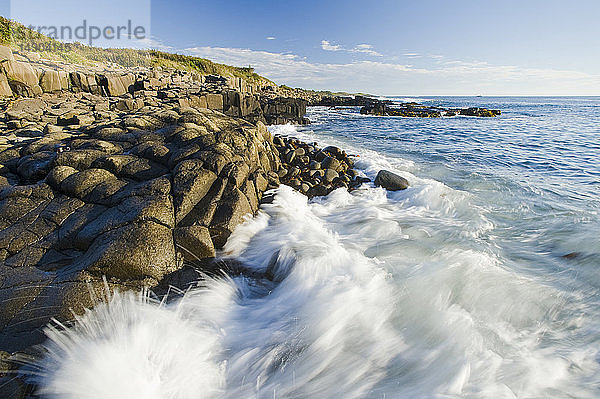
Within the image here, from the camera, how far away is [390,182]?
804cm

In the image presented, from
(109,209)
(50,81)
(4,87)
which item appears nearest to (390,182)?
(109,209)

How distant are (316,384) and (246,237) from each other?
2.60 m

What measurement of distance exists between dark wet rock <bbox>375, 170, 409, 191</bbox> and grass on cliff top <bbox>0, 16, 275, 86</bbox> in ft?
88.9

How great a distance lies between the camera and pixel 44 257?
11.7ft

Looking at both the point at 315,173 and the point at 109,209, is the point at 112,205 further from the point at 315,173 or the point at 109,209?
the point at 315,173

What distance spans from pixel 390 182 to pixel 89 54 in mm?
42575

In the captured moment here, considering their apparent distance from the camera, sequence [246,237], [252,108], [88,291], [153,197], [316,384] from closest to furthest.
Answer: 1. [316,384]
2. [88,291]
3. [153,197]
4. [246,237]
5. [252,108]

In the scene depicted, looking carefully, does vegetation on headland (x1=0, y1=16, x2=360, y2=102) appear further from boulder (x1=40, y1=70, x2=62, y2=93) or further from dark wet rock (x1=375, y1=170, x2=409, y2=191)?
dark wet rock (x1=375, y1=170, x2=409, y2=191)

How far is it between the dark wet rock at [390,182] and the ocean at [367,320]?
2.09m

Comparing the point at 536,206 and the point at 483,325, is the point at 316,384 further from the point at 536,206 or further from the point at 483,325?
the point at 536,206

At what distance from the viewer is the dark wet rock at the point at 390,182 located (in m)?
7.94

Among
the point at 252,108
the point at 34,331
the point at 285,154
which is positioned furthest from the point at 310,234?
the point at 252,108

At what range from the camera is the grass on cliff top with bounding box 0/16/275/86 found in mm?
24125

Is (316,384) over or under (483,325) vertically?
under
